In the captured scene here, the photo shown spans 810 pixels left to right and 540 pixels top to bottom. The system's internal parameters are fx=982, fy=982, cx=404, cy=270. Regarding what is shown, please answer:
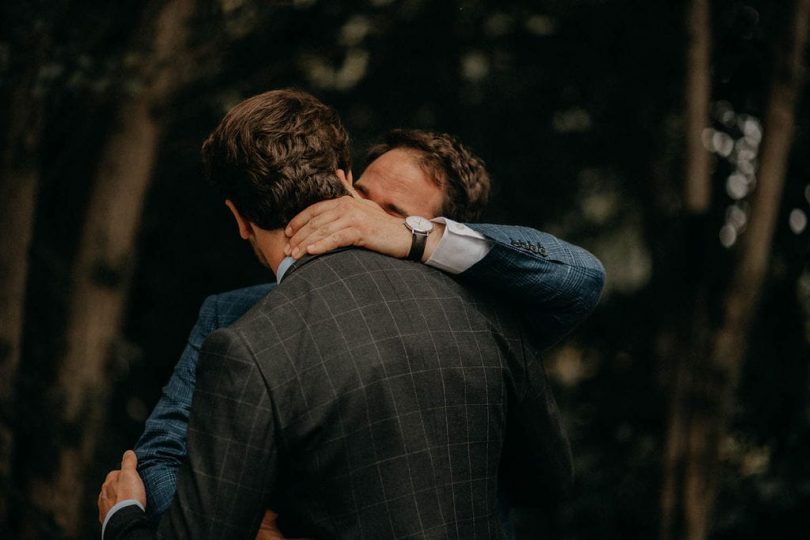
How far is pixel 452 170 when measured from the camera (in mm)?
2609

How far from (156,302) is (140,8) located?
192 centimetres

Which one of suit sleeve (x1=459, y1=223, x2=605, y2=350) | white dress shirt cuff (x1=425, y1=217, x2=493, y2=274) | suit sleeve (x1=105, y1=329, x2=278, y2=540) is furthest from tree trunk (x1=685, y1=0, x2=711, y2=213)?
suit sleeve (x1=105, y1=329, x2=278, y2=540)

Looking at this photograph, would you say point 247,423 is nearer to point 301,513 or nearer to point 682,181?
point 301,513

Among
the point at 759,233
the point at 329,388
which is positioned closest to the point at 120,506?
the point at 329,388

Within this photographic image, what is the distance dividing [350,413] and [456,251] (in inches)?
17.8

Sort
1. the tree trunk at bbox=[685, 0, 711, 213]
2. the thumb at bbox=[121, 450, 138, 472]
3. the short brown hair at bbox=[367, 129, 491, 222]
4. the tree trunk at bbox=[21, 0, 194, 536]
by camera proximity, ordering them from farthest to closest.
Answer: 1. the tree trunk at bbox=[685, 0, 711, 213]
2. the tree trunk at bbox=[21, 0, 194, 536]
3. the short brown hair at bbox=[367, 129, 491, 222]
4. the thumb at bbox=[121, 450, 138, 472]

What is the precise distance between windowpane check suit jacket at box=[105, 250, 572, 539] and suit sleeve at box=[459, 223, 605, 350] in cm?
11

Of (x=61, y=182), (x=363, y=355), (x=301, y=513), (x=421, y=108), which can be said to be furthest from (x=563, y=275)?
(x=61, y=182)

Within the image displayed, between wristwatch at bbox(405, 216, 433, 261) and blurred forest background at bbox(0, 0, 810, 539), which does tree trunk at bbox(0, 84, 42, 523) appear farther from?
wristwatch at bbox(405, 216, 433, 261)

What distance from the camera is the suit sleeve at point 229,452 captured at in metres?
1.76

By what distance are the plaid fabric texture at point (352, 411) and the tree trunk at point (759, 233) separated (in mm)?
2417

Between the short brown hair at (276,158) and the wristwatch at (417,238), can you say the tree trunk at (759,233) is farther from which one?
the short brown hair at (276,158)

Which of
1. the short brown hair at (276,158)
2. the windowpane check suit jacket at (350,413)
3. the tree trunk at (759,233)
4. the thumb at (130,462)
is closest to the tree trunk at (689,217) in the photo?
the tree trunk at (759,233)

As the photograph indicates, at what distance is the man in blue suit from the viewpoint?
79.7 inches
